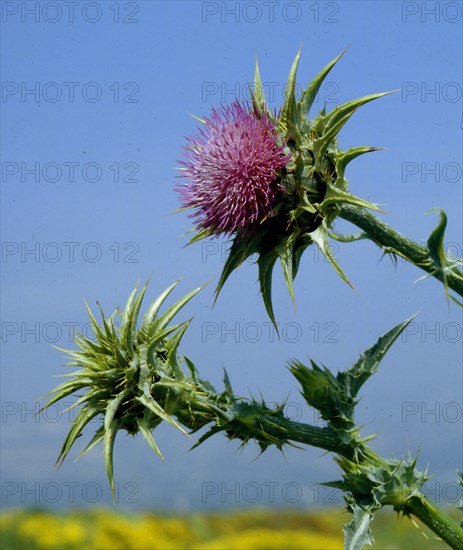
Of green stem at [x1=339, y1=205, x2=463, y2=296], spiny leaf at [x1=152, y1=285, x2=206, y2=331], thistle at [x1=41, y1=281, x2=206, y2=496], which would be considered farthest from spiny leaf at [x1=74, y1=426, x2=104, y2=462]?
green stem at [x1=339, y1=205, x2=463, y2=296]

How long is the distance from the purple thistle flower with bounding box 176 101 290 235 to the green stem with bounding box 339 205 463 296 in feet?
2.03

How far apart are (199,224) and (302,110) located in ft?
4.04

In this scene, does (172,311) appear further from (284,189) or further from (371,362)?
(371,362)

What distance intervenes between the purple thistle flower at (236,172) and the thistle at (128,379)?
0.68 meters

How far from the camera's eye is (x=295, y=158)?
6.03m

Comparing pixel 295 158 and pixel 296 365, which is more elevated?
pixel 295 158

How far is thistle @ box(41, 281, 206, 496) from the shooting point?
5.70 m

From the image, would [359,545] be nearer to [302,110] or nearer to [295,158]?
[295,158]

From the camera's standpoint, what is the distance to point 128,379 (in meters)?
5.78

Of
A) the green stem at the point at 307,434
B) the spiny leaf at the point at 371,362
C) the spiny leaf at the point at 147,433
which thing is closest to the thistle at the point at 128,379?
the spiny leaf at the point at 147,433

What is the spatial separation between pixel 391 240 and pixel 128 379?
7.53ft

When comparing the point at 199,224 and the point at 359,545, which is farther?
the point at 199,224

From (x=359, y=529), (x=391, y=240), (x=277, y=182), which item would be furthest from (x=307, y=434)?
(x=277, y=182)

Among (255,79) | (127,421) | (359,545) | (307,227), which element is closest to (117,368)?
(127,421)
